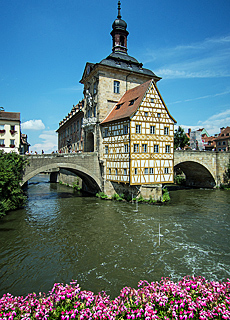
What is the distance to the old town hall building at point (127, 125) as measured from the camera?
20.5 m

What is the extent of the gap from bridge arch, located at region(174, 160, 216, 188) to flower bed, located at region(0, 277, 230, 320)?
26531 mm

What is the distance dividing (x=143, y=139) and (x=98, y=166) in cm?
678

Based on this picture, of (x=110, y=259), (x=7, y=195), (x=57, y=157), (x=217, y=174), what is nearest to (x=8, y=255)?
(x=110, y=259)

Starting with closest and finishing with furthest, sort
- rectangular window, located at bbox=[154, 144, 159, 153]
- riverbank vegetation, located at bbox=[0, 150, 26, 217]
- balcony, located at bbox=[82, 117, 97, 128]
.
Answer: riverbank vegetation, located at bbox=[0, 150, 26, 217] → rectangular window, located at bbox=[154, 144, 159, 153] → balcony, located at bbox=[82, 117, 97, 128]

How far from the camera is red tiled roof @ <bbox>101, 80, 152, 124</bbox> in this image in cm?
2091

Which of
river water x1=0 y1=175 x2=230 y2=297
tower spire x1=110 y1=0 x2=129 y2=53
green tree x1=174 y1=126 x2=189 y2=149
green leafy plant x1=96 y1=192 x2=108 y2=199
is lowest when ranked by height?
river water x1=0 y1=175 x2=230 y2=297

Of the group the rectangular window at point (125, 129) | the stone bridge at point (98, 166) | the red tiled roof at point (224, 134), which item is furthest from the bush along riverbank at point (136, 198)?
the red tiled roof at point (224, 134)

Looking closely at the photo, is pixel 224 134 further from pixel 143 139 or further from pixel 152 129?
pixel 143 139

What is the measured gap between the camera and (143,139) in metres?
20.7

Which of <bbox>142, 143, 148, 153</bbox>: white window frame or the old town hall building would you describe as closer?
the old town hall building

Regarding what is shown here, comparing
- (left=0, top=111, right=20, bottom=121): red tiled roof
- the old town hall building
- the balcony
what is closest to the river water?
the old town hall building

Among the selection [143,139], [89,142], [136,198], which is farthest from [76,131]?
[136,198]

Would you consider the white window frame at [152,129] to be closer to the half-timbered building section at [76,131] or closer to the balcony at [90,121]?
the balcony at [90,121]

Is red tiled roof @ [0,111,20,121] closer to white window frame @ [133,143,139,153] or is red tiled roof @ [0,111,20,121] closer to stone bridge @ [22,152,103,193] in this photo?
stone bridge @ [22,152,103,193]
